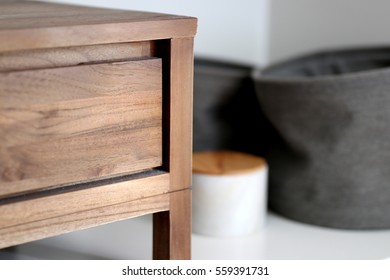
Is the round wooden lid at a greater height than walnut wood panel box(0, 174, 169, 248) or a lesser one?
greater

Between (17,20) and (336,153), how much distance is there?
1.97ft

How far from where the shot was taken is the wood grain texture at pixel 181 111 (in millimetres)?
838

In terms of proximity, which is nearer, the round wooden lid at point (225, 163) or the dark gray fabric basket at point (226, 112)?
the round wooden lid at point (225, 163)

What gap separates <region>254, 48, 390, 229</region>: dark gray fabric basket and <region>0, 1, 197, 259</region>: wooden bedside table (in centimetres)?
37

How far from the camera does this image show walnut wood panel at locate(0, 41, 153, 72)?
0.74 m

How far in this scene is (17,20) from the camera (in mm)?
797

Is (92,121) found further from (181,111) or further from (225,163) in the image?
(225,163)

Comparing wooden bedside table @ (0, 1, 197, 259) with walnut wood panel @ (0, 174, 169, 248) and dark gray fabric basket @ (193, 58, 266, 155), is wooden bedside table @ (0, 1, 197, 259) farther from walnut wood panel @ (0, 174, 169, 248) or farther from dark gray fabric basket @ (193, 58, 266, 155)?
dark gray fabric basket @ (193, 58, 266, 155)

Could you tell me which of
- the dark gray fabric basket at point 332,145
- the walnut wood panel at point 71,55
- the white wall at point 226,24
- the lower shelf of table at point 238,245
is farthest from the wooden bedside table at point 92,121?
the white wall at point 226,24

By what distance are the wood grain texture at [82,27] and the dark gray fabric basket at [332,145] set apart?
0.39 metres

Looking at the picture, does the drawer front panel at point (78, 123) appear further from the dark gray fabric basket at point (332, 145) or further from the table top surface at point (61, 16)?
the dark gray fabric basket at point (332, 145)

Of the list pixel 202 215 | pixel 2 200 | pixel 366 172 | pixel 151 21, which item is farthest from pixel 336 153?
pixel 2 200

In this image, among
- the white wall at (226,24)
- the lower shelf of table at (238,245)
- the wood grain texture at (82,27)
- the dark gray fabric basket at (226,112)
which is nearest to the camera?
the wood grain texture at (82,27)

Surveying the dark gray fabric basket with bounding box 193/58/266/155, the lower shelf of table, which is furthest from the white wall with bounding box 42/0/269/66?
the lower shelf of table
